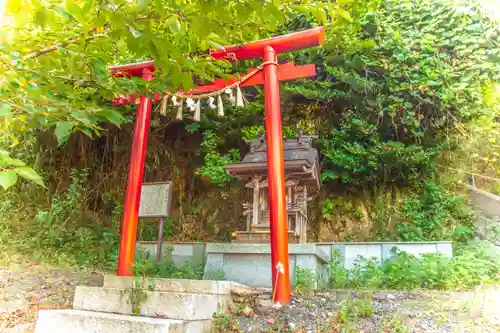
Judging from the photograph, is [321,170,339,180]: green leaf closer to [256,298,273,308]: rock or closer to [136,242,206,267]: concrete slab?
[136,242,206,267]: concrete slab

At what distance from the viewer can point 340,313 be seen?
11.3ft

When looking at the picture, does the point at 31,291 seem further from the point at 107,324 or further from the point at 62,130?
the point at 62,130

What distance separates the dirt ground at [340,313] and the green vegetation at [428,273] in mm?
477

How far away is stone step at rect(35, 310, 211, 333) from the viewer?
2.88 metres

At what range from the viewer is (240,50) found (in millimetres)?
5059

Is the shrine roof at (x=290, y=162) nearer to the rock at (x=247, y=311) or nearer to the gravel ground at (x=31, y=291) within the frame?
the rock at (x=247, y=311)

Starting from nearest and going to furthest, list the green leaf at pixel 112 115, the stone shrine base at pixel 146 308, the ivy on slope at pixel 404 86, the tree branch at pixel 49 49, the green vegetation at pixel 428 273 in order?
1. the green leaf at pixel 112 115
2. the tree branch at pixel 49 49
3. the stone shrine base at pixel 146 308
4. the green vegetation at pixel 428 273
5. the ivy on slope at pixel 404 86

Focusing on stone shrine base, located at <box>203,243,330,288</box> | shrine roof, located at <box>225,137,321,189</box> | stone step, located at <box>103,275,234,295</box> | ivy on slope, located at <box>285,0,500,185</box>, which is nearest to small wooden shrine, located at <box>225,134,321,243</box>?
shrine roof, located at <box>225,137,321,189</box>

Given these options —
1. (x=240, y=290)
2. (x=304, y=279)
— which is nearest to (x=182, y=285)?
(x=240, y=290)

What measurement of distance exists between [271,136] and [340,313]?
226 cm

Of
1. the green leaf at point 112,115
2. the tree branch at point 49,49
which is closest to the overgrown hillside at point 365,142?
the tree branch at point 49,49

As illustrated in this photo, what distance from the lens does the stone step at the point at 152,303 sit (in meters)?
3.21

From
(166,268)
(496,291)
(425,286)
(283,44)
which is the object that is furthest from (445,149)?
(166,268)

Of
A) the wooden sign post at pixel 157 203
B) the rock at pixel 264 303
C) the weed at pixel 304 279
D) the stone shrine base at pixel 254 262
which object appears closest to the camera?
the rock at pixel 264 303
